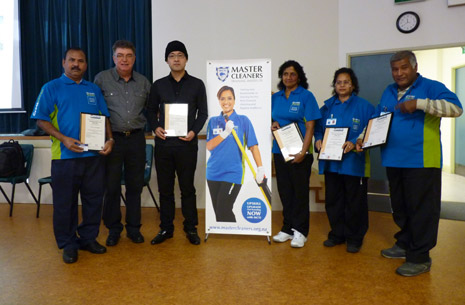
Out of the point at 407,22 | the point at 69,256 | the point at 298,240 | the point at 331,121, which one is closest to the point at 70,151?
the point at 69,256

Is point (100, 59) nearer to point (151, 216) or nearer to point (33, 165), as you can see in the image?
point (33, 165)

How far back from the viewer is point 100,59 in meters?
5.31

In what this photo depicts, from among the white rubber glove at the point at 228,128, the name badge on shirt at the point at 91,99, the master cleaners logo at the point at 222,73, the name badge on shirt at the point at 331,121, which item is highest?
the master cleaners logo at the point at 222,73

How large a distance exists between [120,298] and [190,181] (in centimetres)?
115

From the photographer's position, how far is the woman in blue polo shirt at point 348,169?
2.64m

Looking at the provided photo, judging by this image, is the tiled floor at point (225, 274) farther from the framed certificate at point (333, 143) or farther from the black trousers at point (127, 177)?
the framed certificate at point (333, 143)

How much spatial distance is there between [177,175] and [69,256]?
101cm

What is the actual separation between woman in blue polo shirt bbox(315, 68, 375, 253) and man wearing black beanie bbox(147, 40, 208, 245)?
105 cm

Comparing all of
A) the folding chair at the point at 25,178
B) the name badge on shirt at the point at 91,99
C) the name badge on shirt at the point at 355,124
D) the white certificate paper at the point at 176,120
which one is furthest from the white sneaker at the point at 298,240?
the folding chair at the point at 25,178

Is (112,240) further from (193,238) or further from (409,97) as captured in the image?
(409,97)

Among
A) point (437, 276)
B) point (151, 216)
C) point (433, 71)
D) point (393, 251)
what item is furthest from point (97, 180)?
point (433, 71)

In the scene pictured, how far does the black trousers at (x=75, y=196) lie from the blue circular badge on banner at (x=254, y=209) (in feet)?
3.90

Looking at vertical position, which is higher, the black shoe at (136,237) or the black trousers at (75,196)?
the black trousers at (75,196)

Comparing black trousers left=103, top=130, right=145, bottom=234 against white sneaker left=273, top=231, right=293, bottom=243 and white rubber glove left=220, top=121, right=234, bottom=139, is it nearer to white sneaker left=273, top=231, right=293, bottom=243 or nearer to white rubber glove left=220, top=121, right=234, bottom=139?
white rubber glove left=220, top=121, right=234, bottom=139
